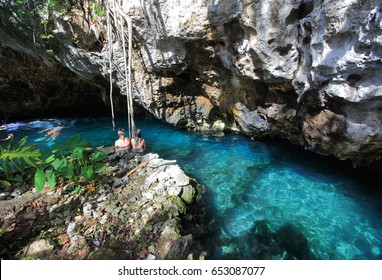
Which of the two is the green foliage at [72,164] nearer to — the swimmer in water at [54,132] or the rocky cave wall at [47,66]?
the rocky cave wall at [47,66]

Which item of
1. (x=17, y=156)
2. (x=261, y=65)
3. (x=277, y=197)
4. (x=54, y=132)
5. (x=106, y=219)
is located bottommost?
(x=54, y=132)

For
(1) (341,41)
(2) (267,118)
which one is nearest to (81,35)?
(2) (267,118)

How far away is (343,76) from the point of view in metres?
3.60

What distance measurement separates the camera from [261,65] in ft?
16.5

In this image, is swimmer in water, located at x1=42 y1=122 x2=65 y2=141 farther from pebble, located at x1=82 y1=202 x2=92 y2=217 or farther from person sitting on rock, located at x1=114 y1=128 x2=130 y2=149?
pebble, located at x1=82 y1=202 x2=92 y2=217

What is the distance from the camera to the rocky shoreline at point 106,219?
3.02 m

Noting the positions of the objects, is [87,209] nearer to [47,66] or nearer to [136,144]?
[136,144]

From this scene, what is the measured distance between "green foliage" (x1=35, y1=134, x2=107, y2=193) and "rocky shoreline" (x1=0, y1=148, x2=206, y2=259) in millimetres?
264

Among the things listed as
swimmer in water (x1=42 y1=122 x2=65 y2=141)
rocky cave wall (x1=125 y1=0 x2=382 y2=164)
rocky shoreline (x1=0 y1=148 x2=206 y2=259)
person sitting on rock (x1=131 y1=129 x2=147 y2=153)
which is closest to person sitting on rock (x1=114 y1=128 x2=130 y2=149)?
person sitting on rock (x1=131 y1=129 x2=147 y2=153)

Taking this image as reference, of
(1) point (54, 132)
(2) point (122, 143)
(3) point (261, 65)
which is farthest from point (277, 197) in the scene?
(1) point (54, 132)

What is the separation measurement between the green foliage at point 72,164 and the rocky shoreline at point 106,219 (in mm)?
264

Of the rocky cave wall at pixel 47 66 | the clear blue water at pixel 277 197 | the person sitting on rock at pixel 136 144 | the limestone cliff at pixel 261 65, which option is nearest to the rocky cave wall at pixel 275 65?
the limestone cliff at pixel 261 65

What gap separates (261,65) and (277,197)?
119 inches

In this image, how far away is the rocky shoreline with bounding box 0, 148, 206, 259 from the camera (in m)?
3.02
